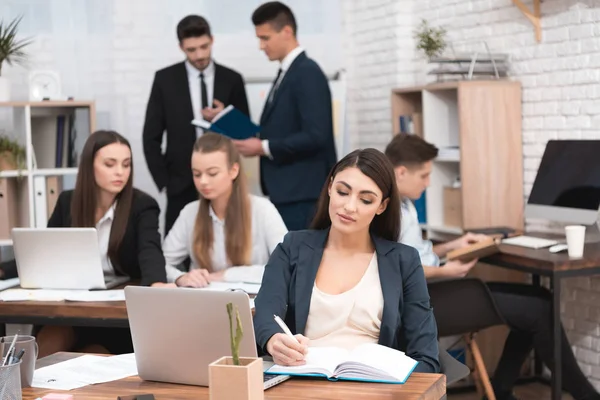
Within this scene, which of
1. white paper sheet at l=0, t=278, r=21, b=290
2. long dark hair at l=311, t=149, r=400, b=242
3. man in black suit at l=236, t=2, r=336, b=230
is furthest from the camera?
man in black suit at l=236, t=2, r=336, b=230

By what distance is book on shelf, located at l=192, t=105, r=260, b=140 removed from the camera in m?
4.55

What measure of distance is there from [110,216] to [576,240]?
6.22 feet

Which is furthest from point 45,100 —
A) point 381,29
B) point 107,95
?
point 381,29

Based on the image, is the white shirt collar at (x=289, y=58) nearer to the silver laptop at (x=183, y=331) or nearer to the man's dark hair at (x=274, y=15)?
the man's dark hair at (x=274, y=15)

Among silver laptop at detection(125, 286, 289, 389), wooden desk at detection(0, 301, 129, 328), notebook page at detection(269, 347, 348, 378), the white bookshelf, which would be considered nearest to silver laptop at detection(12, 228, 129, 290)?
wooden desk at detection(0, 301, 129, 328)

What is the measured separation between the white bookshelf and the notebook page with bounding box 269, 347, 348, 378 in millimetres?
3082

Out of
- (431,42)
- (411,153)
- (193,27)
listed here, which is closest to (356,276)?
(411,153)

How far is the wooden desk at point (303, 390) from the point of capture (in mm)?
1982

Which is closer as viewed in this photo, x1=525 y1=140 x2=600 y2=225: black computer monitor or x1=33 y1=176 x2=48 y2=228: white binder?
x1=525 y1=140 x2=600 y2=225: black computer monitor

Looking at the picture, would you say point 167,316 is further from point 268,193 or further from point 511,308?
point 268,193

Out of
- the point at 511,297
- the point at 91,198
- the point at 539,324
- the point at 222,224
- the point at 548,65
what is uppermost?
the point at 548,65

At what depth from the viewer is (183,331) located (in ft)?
6.85

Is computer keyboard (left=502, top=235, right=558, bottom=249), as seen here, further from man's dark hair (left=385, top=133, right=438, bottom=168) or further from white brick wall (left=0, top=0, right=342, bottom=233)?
white brick wall (left=0, top=0, right=342, bottom=233)

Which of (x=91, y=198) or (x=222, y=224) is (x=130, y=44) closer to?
(x=91, y=198)
